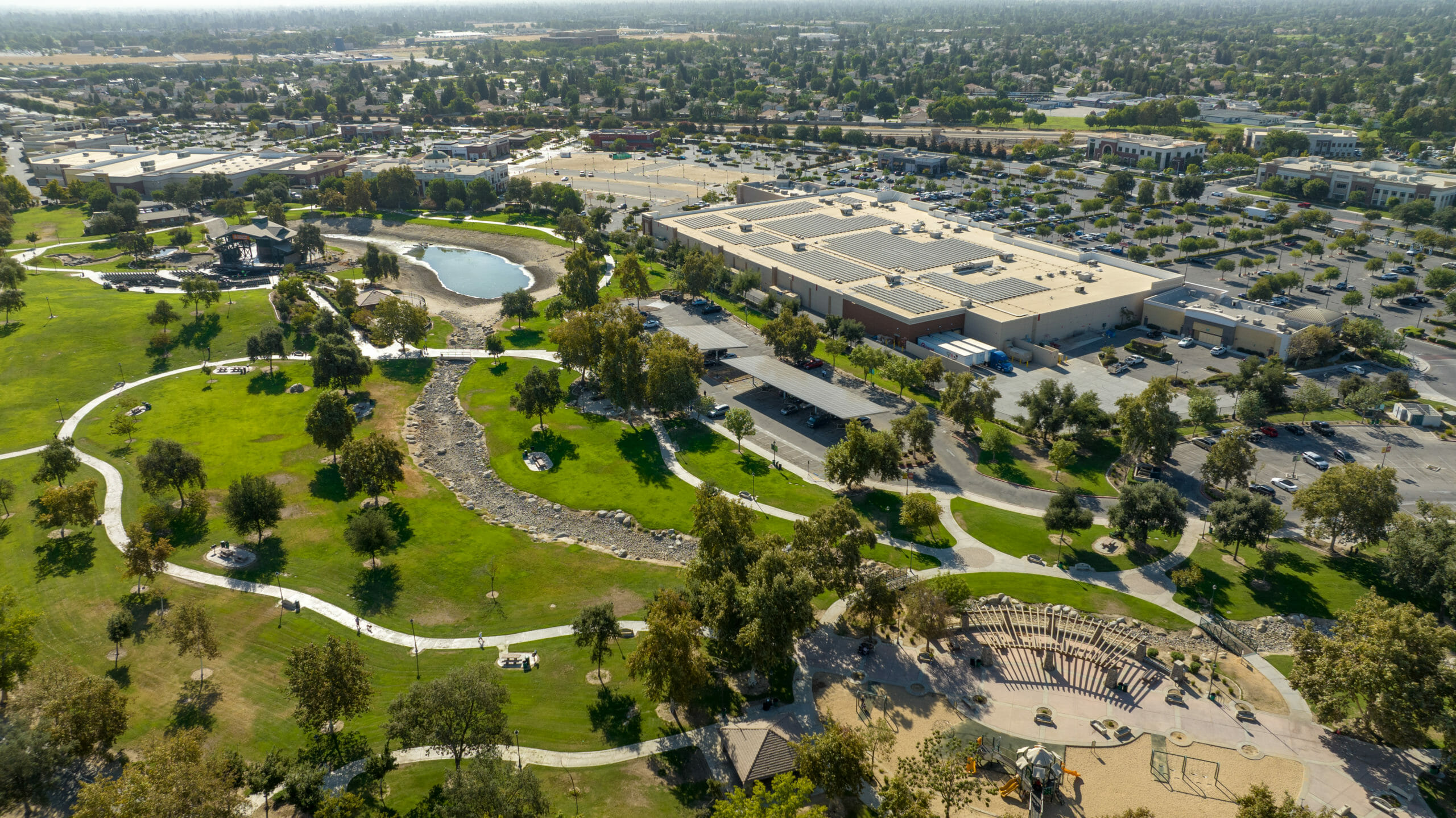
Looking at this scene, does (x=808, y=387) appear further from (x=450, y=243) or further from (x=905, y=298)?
(x=450, y=243)

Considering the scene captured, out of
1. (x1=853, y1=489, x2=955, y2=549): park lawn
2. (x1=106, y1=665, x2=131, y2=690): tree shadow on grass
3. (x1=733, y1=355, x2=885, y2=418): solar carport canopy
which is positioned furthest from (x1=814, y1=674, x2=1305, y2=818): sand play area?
(x1=106, y1=665, x2=131, y2=690): tree shadow on grass

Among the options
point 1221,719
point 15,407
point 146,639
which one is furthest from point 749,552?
point 15,407

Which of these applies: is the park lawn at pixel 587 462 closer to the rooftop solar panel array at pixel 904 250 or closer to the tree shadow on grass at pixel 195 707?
the tree shadow on grass at pixel 195 707

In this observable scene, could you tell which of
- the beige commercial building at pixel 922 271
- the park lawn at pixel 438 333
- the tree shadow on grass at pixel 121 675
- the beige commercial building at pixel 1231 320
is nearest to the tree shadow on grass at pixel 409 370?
the park lawn at pixel 438 333

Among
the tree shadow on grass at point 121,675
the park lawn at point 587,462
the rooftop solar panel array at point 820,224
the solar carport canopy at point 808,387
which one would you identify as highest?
the rooftop solar panel array at point 820,224

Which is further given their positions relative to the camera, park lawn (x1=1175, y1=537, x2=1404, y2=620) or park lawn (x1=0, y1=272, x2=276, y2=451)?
park lawn (x1=0, y1=272, x2=276, y2=451)

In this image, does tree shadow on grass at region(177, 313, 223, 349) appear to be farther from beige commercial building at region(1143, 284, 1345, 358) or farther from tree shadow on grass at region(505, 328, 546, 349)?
beige commercial building at region(1143, 284, 1345, 358)
